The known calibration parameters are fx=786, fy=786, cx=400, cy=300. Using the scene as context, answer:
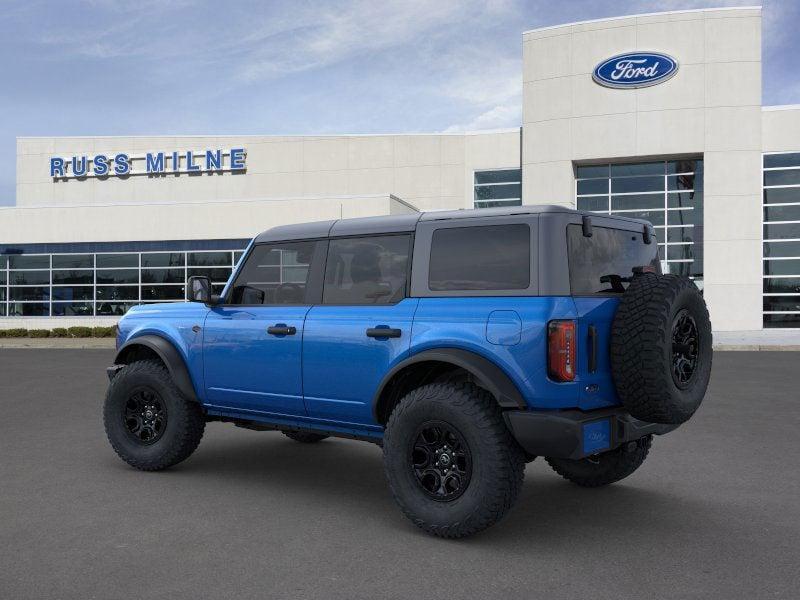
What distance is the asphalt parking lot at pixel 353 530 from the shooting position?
4.06 meters

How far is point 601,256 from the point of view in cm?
522

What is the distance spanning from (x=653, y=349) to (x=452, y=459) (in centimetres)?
138

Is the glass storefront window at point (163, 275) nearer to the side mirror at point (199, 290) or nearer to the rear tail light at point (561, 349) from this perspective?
the side mirror at point (199, 290)

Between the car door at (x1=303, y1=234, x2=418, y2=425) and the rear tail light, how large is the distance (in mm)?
992

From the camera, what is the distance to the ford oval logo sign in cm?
3170

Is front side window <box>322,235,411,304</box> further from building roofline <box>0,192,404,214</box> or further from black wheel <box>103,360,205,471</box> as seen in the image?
building roofline <box>0,192,404,214</box>

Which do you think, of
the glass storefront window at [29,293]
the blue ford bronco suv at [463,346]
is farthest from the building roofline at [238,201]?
the blue ford bronco suv at [463,346]

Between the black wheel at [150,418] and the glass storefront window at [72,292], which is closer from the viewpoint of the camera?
the black wheel at [150,418]

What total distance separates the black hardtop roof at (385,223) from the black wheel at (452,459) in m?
1.13

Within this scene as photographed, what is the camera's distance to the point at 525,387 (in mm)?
4605

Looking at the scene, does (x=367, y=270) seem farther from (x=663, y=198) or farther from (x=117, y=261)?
(x=117, y=261)

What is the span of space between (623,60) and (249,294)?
96.6 ft

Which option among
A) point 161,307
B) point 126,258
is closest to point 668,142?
point 126,258

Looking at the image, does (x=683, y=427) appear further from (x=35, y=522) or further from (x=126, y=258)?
(x=126, y=258)
